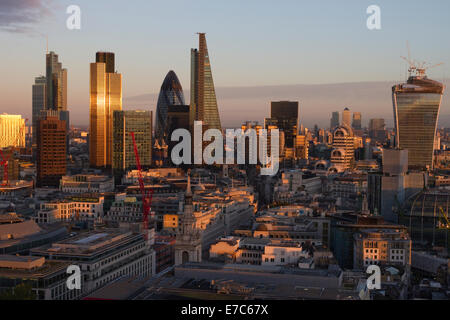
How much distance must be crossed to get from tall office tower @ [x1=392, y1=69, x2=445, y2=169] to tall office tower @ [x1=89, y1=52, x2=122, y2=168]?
1857 inches

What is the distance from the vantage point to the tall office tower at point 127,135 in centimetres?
9381

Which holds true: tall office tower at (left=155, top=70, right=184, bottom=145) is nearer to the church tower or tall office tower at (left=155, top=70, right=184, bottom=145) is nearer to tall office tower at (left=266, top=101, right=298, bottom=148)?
tall office tower at (left=266, top=101, right=298, bottom=148)

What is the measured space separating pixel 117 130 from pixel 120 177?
7.43m

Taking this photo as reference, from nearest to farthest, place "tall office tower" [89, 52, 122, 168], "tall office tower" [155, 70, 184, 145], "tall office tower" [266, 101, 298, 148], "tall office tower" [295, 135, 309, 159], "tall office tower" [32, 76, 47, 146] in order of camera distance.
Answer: "tall office tower" [89, 52, 122, 168], "tall office tower" [295, 135, 309, 159], "tall office tower" [266, 101, 298, 148], "tall office tower" [155, 70, 184, 145], "tall office tower" [32, 76, 47, 146]

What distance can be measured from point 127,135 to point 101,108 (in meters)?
14.4

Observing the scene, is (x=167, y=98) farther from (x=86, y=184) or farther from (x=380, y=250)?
(x=380, y=250)

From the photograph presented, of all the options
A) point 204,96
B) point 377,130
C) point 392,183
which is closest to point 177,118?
point 204,96

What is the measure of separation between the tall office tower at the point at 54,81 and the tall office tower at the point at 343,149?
253 ft

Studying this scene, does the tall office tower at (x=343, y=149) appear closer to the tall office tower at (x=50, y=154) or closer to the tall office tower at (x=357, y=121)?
the tall office tower at (x=50, y=154)

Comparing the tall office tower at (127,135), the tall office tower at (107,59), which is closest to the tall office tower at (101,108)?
the tall office tower at (107,59)

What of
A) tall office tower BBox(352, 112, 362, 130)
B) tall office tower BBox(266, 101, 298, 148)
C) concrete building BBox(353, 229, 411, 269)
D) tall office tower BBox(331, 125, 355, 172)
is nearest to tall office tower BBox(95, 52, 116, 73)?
tall office tower BBox(266, 101, 298, 148)

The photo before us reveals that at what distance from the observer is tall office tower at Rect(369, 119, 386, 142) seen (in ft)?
545
